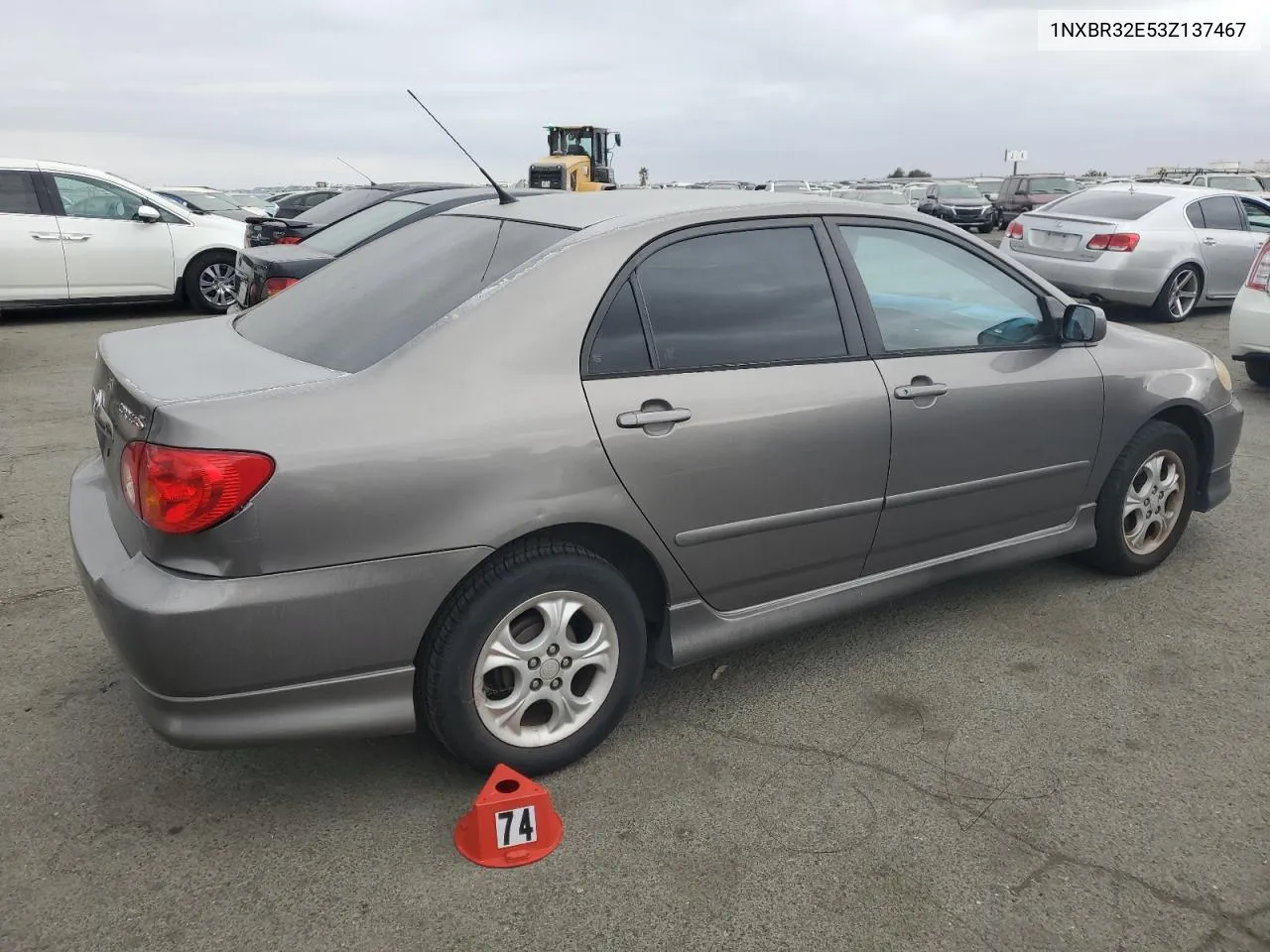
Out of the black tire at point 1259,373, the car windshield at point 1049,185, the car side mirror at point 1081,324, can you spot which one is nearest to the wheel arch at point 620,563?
the car side mirror at point 1081,324

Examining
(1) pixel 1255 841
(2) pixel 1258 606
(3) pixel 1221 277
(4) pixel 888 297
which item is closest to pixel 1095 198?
(3) pixel 1221 277

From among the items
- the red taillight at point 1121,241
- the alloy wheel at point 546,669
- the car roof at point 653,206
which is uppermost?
the car roof at point 653,206

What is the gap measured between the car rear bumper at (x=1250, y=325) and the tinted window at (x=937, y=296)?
4.63 metres

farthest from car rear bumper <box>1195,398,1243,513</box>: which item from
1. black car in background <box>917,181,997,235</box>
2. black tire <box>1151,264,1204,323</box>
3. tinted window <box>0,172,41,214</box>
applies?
black car in background <box>917,181,997,235</box>

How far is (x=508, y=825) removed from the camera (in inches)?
102

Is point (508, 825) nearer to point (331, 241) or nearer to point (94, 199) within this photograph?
point (331, 241)

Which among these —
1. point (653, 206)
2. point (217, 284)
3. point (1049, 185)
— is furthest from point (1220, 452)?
point (1049, 185)

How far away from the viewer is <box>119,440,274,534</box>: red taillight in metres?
2.38

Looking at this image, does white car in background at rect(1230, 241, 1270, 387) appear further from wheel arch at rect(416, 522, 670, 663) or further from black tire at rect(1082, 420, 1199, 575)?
wheel arch at rect(416, 522, 670, 663)

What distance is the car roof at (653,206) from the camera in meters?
3.21

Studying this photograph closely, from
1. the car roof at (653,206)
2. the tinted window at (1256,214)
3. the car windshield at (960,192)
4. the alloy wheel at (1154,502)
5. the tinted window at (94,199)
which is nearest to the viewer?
the car roof at (653,206)

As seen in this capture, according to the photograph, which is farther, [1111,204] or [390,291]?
[1111,204]

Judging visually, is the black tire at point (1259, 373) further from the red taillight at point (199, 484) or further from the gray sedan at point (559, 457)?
the red taillight at point (199, 484)

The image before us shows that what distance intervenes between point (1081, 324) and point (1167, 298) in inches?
351
